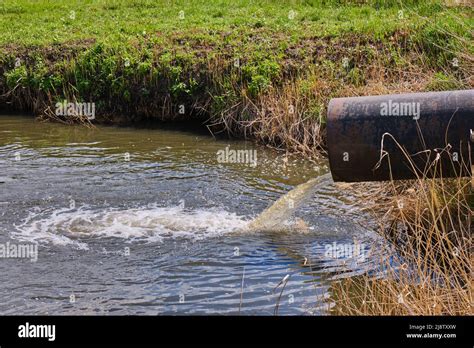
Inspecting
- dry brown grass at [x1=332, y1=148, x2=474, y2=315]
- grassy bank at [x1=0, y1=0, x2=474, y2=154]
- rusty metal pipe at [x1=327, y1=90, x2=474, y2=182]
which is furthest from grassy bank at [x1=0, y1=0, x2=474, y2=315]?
rusty metal pipe at [x1=327, y1=90, x2=474, y2=182]

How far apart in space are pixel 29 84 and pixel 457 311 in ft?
34.0

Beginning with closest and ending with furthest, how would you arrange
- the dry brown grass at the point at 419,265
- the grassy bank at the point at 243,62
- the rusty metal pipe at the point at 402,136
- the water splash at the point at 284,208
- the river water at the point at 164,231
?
the dry brown grass at the point at 419,265, the river water at the point at 164,231, the rusty metal pipe at the point at 402,136, the water splash at the point at 284,208, the grassy bank at the point at 243,62

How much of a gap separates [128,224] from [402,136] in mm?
3211

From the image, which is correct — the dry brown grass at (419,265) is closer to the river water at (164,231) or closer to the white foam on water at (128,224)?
the river water at (164,231)

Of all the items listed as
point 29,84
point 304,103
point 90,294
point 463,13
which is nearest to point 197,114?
point 304,103

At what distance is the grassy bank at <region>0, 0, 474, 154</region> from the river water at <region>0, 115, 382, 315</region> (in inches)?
28.9

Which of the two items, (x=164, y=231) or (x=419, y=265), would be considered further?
(x=164, y=231)

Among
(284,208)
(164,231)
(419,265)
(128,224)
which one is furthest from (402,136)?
(128,224)

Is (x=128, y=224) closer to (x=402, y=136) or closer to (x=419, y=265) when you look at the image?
(x=402, y=136)

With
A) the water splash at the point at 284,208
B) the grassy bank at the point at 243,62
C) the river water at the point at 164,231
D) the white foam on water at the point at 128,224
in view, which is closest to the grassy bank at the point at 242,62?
the grassy bank at the point at 243,62

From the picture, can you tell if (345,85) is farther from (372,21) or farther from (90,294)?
(90,294)

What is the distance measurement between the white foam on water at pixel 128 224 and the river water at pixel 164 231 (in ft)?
0.07

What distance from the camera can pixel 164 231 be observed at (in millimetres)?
8906

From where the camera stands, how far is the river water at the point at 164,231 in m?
7.22
